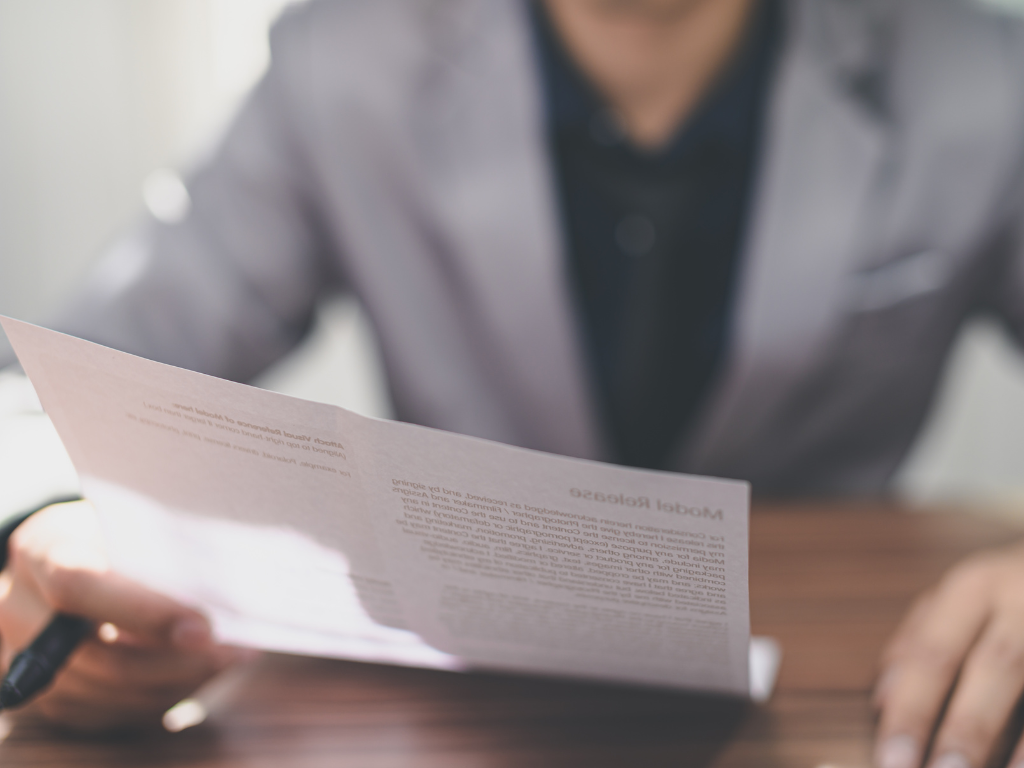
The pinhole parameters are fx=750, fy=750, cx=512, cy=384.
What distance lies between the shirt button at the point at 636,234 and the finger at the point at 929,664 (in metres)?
0.37

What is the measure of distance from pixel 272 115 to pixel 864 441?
Result: 0.58 metres

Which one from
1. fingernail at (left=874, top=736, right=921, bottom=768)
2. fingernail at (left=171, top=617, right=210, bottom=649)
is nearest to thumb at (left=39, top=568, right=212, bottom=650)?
fingernail at (left=171, top=617, right=210, bottom=649)

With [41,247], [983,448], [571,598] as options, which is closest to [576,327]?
[571,598]

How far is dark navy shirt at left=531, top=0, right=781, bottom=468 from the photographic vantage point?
0.61 m

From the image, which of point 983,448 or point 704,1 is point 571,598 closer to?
point 704,1

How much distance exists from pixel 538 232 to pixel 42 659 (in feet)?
1.36

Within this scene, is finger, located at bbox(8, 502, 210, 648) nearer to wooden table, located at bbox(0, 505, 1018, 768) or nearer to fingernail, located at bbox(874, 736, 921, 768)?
wooden table, located at bbox(0, 505, 1018, 768)

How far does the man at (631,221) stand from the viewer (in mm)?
568

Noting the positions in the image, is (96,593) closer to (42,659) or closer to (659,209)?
(42,659)

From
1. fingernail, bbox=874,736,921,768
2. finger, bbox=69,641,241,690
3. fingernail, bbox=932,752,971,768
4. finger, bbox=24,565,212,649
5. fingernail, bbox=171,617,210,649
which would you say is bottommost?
fingernail, bbox=874,736,921,768

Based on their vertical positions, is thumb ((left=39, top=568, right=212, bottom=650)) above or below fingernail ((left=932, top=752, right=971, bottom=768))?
above

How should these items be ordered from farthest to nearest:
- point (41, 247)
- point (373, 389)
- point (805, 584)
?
1. point (373, 389)
2. point (41, 247)
3. point (805, 584)

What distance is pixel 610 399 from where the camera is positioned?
2.12ft

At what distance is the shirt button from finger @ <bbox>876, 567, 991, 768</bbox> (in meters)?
0.37
